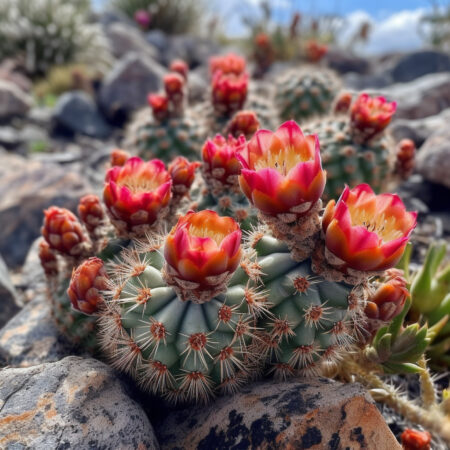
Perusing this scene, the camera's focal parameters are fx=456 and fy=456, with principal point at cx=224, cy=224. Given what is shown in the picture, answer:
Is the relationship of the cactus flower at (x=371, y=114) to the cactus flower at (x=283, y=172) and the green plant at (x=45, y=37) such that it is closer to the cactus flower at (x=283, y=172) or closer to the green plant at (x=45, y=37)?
the cactus flower at (x=283, y=172)

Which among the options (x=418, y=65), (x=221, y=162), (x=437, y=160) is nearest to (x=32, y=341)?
(x=221, y=162)

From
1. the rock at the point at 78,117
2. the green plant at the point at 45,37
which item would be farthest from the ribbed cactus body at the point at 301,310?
the green plant at the point at 45,37

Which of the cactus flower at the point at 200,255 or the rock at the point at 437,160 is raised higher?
the cactus flower at the point at 200,255

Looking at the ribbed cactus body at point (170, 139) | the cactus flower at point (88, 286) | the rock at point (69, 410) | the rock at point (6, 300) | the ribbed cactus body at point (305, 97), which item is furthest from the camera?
the ribbed cactus body at point (305, 97)

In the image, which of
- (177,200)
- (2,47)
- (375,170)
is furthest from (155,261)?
(2,47)

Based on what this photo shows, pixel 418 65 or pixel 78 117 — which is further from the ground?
pixel 418 65

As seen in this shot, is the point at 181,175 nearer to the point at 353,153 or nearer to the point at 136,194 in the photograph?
the point at 136,194

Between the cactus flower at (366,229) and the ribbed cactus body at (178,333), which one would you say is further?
the ribbed cactus body at (178,333)

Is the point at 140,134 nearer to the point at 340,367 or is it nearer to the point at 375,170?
the point at 375,170
